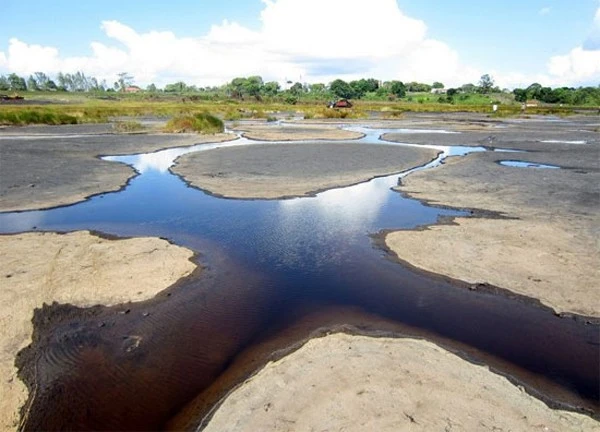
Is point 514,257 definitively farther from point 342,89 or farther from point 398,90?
point 342,89

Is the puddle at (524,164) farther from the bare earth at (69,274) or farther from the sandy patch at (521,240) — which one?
the bare earth at (69,274)

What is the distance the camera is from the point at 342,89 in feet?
548

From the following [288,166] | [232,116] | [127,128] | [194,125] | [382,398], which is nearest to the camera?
[382,398]

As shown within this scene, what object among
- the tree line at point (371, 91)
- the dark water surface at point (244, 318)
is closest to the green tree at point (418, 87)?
the tree line at point (371, 91)

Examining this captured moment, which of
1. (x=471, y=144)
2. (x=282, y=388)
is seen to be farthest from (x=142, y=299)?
(x=471, y=144)

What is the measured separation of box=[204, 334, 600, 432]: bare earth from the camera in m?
5.88

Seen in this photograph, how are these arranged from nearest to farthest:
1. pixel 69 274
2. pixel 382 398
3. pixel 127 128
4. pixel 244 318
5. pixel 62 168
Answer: pixel 382 398, pixel 244 318, pixel 69 274, pixel 62 168, pixel 127 128

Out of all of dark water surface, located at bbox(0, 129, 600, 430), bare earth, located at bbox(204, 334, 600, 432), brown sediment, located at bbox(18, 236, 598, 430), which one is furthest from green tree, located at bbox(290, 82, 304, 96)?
bare earth, located at bbox(204, 334, 600, 432)

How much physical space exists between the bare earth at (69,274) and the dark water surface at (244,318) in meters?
0.50

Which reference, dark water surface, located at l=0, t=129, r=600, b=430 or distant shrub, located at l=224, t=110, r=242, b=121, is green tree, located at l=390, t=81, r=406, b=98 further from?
dark water surface, located at l=0, t=129, r=600, b=430

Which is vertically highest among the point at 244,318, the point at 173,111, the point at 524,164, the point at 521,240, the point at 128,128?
the point at 521,240

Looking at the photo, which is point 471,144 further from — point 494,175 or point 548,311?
point 548,311

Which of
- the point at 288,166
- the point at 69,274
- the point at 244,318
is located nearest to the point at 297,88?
the point at 288,166

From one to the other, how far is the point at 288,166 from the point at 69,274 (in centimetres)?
1756
